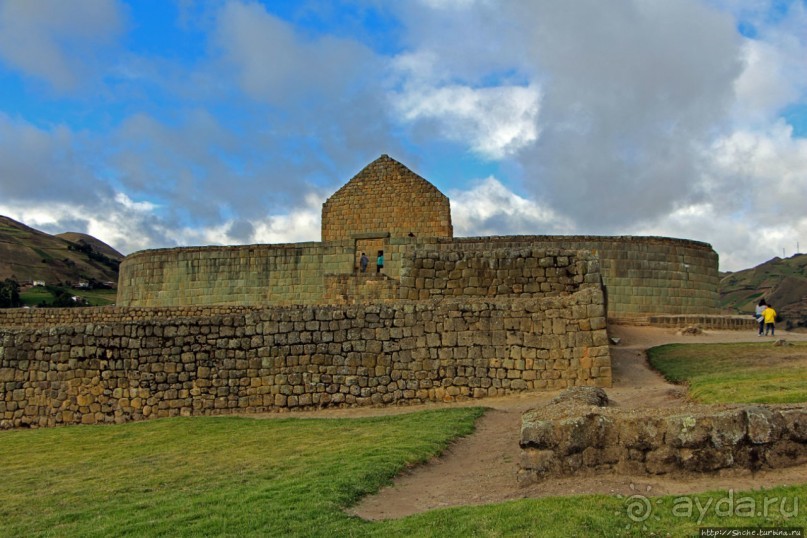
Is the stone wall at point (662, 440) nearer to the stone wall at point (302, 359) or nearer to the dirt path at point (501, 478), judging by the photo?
the dirt path at point (501, 478)

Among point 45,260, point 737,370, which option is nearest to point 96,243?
point 45,260

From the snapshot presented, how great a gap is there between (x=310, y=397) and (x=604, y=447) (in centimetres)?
837

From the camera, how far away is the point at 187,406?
14.7m

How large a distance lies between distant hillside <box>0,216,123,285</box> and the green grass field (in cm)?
5324

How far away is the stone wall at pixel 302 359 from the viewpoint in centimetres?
1324

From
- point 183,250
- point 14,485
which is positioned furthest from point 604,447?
point 183,250

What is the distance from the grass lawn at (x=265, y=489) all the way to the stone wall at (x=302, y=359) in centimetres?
134

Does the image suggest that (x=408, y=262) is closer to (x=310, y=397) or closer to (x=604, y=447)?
(x=310, y=397)

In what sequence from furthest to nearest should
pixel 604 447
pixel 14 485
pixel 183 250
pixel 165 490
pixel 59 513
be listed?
pixel 183 250, pixel 14 485, pixel 165 490, pixel 59 513, pixel 604 447

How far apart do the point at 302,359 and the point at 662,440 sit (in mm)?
8910

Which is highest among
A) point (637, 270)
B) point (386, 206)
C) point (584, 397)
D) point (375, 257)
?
point (386, 206)

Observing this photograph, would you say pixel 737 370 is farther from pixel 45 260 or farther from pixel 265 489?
pixel 45 260
